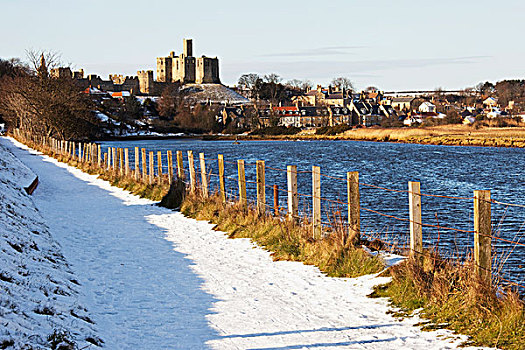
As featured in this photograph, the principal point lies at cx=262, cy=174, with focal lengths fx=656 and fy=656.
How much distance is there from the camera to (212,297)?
906 centimetres

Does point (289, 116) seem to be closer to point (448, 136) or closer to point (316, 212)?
point (448, 136)

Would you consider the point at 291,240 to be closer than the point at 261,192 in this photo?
Yes

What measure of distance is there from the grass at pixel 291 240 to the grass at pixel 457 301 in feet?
3.36

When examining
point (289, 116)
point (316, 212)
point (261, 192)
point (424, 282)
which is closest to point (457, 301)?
point (424, 282)

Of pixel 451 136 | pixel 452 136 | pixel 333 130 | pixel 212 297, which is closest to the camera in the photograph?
Result: pixel 212 297

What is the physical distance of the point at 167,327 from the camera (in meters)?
7.73

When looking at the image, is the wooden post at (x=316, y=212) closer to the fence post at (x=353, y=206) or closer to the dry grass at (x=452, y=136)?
the fence post at (x=353, y=206)

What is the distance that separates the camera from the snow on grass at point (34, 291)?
20.4ft

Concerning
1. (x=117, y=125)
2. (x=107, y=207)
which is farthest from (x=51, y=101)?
(x=117, y=125)

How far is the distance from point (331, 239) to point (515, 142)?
208ft

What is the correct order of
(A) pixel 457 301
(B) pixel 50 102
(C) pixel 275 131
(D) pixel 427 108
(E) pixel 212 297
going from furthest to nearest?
1. (D) pixel 427 108
2. (C) pixel 275 131
3. (B) pixel 50 102
4. (E) pixel 212 297
5. (A) pixel 457 301

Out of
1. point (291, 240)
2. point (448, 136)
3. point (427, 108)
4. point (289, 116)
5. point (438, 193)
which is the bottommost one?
point (438, 193)

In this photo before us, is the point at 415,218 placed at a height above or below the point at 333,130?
above

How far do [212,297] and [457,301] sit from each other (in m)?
3.34
